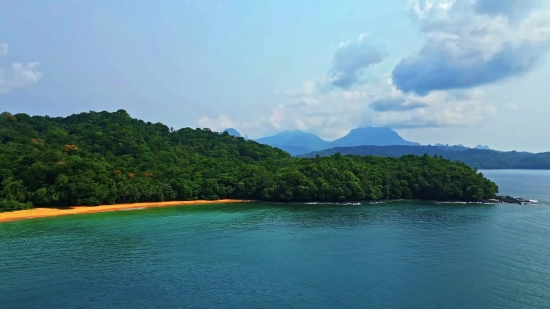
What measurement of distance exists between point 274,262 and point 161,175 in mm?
47076

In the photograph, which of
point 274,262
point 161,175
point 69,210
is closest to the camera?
point 274,262

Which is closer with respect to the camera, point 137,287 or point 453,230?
point 137,287

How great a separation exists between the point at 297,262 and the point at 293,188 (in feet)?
133

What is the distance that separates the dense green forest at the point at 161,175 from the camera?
57.8m


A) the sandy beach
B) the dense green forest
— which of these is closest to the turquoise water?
the sandy beach

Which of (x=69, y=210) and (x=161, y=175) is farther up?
(x=161, y=175)

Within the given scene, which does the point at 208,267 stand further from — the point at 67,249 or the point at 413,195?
the point at 413,195

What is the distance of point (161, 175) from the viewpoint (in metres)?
71.4

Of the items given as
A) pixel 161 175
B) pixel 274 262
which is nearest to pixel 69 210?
pixel 161 175

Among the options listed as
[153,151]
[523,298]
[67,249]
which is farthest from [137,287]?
[153,151]

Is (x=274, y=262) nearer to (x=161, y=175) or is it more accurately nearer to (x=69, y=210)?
(x=69, y=210)

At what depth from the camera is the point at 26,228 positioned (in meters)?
41.9

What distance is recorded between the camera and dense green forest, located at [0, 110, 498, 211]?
189 ft

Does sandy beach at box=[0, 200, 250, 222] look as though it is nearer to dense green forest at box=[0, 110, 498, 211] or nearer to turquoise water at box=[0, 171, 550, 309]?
dense green forest at box=[0, 110, 498, 211]
